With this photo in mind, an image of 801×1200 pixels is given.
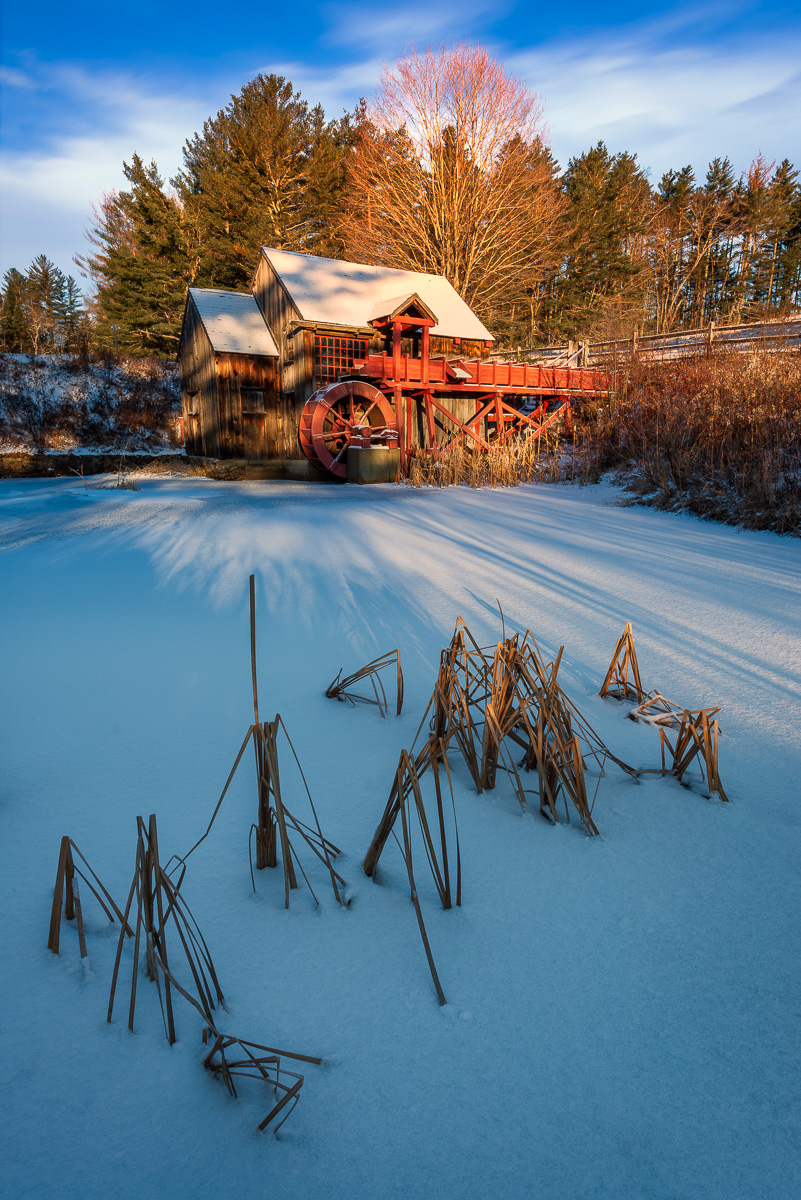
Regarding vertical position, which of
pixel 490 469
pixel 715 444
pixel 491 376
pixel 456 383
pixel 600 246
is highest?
pixel 600 246

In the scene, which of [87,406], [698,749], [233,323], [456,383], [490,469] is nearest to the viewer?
[698,749]

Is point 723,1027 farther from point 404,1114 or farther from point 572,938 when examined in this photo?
point 404,1114

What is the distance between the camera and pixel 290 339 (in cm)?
1405

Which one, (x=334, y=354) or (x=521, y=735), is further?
(x=334, y=354)

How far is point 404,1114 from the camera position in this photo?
2.90ft

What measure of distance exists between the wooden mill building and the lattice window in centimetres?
2

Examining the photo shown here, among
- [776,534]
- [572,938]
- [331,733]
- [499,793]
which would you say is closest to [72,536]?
[331,733]

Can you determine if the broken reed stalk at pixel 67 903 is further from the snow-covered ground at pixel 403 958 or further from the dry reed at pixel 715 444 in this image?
the dry reed at pixel 715 444

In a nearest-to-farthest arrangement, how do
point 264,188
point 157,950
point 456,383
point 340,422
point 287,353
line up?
point 157,950, point 340,422, point 456,383, point 287,353, point 264,188

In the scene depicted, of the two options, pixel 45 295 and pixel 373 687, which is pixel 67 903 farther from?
pixel 45 295

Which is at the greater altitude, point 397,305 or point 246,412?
point 397,305

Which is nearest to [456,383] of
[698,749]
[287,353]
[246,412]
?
[287,353]

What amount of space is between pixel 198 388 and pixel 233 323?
2.14 m

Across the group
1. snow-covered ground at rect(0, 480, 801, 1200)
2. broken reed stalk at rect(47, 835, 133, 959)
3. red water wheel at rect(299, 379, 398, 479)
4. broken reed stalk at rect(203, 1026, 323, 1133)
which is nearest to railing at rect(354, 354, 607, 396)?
red water wheel at rect(299, 379, 398, 479)
